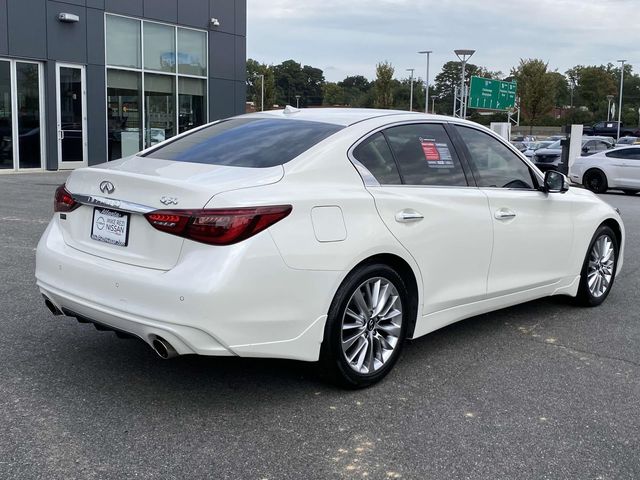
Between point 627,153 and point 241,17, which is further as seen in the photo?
point 241,17

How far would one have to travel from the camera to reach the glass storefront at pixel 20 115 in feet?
60.0

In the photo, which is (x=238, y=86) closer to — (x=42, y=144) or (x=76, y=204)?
(x=42, y=144)

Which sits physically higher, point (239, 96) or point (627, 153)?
point (239, 96)

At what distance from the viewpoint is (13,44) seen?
18.1m

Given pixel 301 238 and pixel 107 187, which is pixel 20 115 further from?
pixel 301 238

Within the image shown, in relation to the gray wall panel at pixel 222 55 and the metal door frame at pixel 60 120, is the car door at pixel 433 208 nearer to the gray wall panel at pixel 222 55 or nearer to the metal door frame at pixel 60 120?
the metal door frame at pixel 60 120

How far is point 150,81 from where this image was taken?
21.5 metres

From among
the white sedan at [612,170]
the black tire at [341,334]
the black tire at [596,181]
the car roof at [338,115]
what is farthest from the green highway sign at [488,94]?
the black tire at [341,334]

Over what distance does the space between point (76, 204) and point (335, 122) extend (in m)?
1.59

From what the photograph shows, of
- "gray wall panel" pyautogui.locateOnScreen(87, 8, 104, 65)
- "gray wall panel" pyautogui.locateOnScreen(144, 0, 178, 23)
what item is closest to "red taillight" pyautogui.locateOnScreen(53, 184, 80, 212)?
"gray wall panel" pyautogui.locateOnScreen(87, 8, 104, 65)

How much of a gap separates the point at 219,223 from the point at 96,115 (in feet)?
59.4

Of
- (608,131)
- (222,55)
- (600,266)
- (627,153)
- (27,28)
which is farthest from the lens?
(608,131)

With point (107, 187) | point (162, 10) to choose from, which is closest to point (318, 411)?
point (107, 187)

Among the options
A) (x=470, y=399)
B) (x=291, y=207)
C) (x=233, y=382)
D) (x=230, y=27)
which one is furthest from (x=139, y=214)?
(x=230, y=27)
